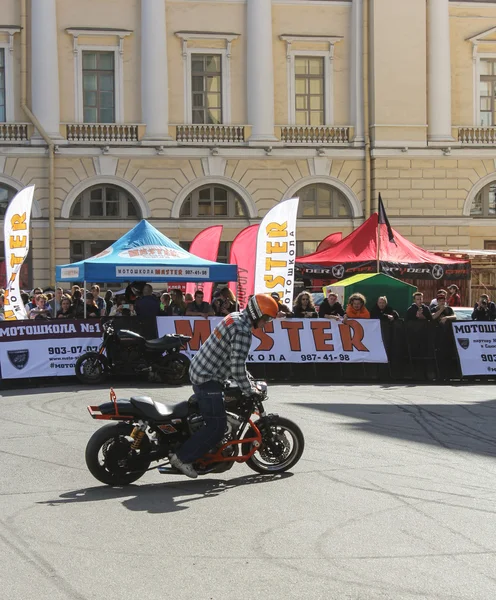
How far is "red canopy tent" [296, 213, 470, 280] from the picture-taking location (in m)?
25.7

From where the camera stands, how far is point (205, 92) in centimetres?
3650

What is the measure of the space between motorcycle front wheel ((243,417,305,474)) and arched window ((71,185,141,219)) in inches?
1028

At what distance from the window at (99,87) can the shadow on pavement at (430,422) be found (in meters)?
21.4

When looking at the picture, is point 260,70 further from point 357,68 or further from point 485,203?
point 485,203

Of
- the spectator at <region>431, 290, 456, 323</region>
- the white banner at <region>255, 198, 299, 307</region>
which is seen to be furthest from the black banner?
the spectator at <region>431, 290, 456, 323</region>

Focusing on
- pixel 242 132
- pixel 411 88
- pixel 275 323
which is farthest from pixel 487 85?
pixel 275 323

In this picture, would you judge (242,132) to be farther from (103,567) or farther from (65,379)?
(103,567)

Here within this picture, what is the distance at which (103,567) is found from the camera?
6.74 metres

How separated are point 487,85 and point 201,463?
3114cm

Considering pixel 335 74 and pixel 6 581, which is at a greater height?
pixel 335 74

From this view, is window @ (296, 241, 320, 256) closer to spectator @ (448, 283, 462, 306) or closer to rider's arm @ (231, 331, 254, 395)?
spectator @ (448, 283, 462, 306)

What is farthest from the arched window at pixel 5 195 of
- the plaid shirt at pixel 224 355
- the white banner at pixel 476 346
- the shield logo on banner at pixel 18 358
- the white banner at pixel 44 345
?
the plaid shirt at pixel 224 355

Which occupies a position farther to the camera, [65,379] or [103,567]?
[65,379]

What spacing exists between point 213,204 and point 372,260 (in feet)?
38.9
